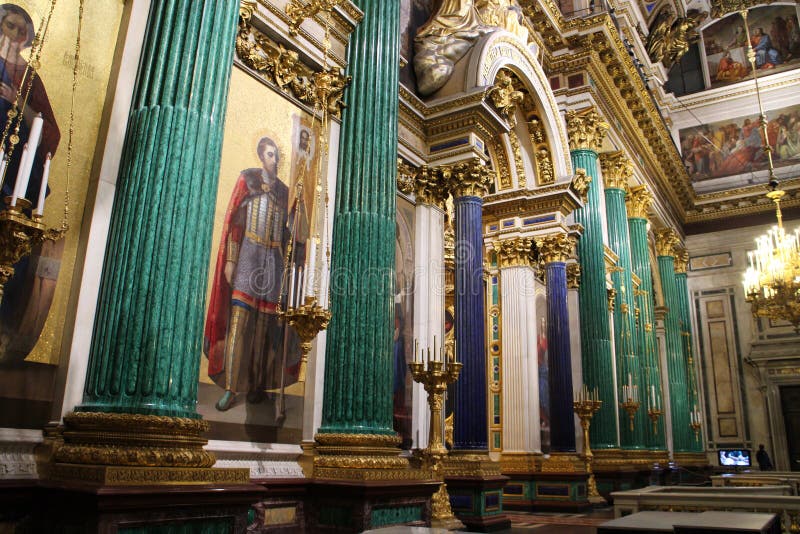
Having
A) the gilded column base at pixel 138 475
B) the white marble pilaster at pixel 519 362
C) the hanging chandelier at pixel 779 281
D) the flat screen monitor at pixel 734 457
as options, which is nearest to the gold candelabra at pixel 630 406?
the white marble pilaster at pixel 519 362

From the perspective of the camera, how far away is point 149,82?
14.6 feet

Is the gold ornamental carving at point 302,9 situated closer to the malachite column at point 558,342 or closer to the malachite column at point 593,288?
the malachite column at point 558,342

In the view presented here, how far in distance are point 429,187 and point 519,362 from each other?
435 centimetres

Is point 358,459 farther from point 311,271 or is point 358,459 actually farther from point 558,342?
point 558,342

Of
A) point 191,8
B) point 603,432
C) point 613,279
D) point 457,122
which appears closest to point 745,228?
point 613,279

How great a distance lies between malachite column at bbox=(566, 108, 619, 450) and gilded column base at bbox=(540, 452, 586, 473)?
1.42m

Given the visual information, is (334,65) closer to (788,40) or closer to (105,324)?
(105,324)

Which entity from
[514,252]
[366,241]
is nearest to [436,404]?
[366,241]

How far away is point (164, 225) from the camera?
4.15 meters

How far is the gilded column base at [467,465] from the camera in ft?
27.3

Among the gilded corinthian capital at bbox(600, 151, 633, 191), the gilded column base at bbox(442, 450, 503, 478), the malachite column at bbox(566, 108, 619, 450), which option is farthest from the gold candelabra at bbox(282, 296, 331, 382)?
the gilded corinthian capital at bbox(600, 151, 633, 191)

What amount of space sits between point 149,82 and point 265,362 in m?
2.49

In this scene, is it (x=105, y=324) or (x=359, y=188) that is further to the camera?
(x=359, y=188)

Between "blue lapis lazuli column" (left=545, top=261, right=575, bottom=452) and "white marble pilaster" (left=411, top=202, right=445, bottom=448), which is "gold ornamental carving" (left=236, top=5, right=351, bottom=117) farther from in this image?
"blue lapis lazuli column" (left=545, top=261, right=575, bottom=452)
